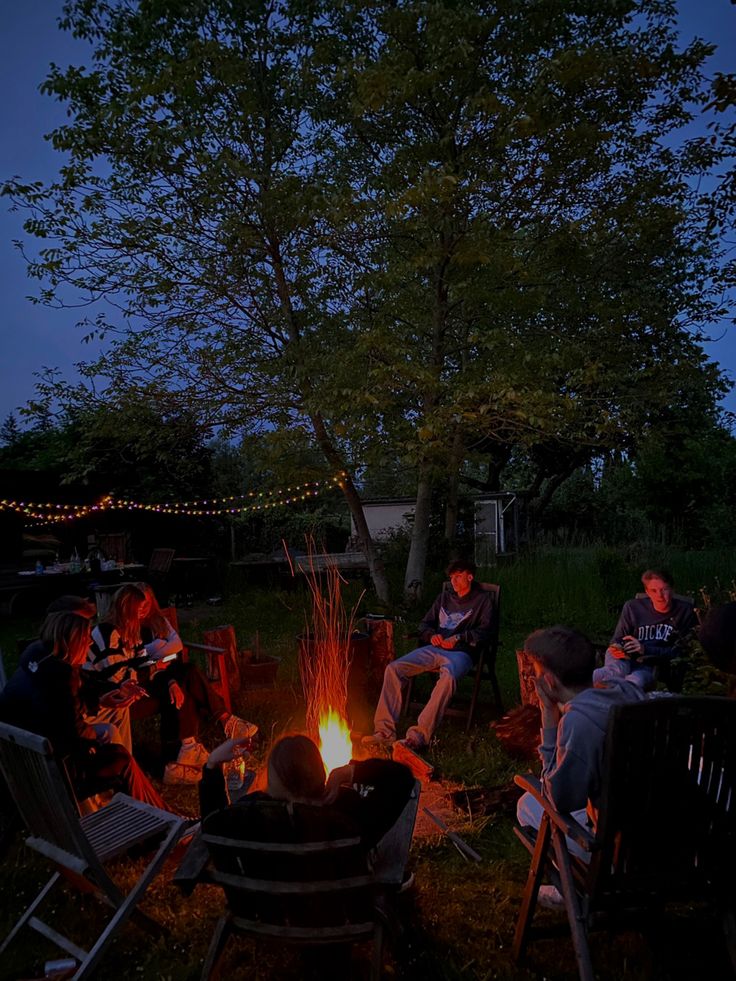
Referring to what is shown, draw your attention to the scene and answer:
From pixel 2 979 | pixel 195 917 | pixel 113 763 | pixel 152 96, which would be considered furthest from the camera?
pixel 152 96

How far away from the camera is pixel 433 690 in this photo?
519 cm

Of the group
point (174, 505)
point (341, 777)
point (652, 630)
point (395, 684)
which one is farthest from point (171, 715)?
point (174, 505)

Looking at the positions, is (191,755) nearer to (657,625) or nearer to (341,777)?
(341,777)

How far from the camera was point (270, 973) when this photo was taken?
2.65 metres

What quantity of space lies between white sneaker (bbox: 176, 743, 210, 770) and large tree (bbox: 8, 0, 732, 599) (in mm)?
4551

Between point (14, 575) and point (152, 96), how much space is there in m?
8.26

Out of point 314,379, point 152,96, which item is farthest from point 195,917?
point 152,96

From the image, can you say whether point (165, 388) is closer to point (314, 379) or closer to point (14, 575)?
point (314, 379)

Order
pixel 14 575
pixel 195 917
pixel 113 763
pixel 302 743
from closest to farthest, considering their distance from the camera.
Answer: pixel 302 743 < pixel 195 917 < pixel 113 763 < pixel 14 575

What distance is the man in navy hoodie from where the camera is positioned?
5.02 metres

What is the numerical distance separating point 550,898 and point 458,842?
0.67m

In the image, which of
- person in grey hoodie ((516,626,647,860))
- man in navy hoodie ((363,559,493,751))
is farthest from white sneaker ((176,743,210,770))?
person in grey hoodie ((516,626,647,860))

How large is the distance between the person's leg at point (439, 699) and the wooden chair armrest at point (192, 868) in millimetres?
2744

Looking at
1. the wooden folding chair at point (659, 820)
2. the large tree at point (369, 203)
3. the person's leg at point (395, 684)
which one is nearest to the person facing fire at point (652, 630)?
the person's leg at point (395, 684)
